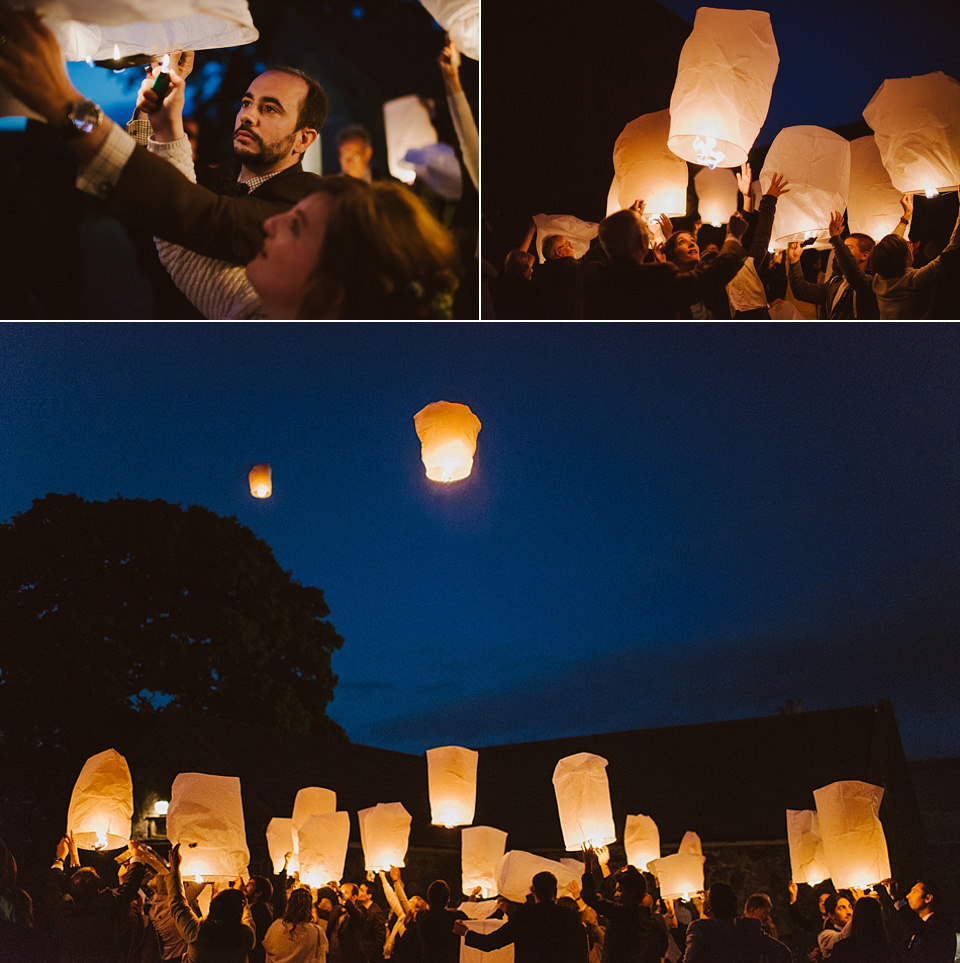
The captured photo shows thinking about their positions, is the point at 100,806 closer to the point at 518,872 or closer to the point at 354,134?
the point at 518,872

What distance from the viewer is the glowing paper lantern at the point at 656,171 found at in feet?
16.8

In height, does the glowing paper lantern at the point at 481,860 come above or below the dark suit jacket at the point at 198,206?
below

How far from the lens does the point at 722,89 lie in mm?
4754

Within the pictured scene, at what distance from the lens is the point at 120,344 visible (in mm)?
20312

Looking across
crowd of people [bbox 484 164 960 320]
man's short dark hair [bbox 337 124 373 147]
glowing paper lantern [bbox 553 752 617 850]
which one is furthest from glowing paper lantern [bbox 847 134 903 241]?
glowing paper lantern [bbox 553 752 617 850]

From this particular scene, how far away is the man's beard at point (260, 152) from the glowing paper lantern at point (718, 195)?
214 centimetres

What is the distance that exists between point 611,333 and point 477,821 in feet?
42.6

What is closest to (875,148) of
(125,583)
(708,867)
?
(708,867)

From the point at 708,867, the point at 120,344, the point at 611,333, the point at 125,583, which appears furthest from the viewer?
the point at 611,333

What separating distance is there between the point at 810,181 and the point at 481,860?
4578 mm

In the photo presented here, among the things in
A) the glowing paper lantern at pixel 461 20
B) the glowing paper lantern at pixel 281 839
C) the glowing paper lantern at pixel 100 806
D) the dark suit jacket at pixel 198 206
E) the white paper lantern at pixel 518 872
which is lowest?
the white paper lantern at pixel 518 872

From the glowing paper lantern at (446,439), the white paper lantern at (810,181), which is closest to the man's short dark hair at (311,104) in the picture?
the glowing paper lantern at (446,439)

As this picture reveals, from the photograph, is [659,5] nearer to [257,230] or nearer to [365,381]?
[257,230]

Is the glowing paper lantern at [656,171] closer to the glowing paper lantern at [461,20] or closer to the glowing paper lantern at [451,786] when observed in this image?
the glowing paper lantern at [461,20]
